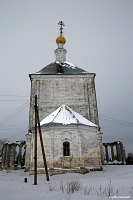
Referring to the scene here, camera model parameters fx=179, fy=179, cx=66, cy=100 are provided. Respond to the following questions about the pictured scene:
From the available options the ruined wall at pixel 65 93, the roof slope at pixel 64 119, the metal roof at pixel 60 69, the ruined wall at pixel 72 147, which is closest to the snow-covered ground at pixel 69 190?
the ruined wall at pixel 72 147

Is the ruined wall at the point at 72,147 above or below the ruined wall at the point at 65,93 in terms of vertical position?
below

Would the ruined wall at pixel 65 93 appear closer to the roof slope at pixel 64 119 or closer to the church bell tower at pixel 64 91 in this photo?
the church bell tower at pixel 64 91

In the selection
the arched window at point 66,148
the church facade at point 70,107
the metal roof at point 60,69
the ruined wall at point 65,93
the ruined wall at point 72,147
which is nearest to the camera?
the ruined wall at point 72,147

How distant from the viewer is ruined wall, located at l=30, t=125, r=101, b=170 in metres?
14.1

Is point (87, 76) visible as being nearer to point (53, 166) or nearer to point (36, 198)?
point (53, 166)

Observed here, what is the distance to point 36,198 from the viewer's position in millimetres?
5312

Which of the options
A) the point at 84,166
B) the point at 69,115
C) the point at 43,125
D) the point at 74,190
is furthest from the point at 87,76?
the point at 74,190

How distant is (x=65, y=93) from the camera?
20.6 meters

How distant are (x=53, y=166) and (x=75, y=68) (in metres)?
13.1

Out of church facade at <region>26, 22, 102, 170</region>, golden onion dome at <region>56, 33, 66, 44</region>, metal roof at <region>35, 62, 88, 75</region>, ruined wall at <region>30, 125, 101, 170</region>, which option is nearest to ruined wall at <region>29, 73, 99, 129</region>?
church facade at <region>26, 22, 102, 170</region>

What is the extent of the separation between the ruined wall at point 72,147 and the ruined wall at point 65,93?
4.33m

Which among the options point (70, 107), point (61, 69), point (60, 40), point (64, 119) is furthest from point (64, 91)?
point (60, 40)

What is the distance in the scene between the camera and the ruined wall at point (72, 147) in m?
14.1

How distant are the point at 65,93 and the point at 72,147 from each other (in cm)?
763
